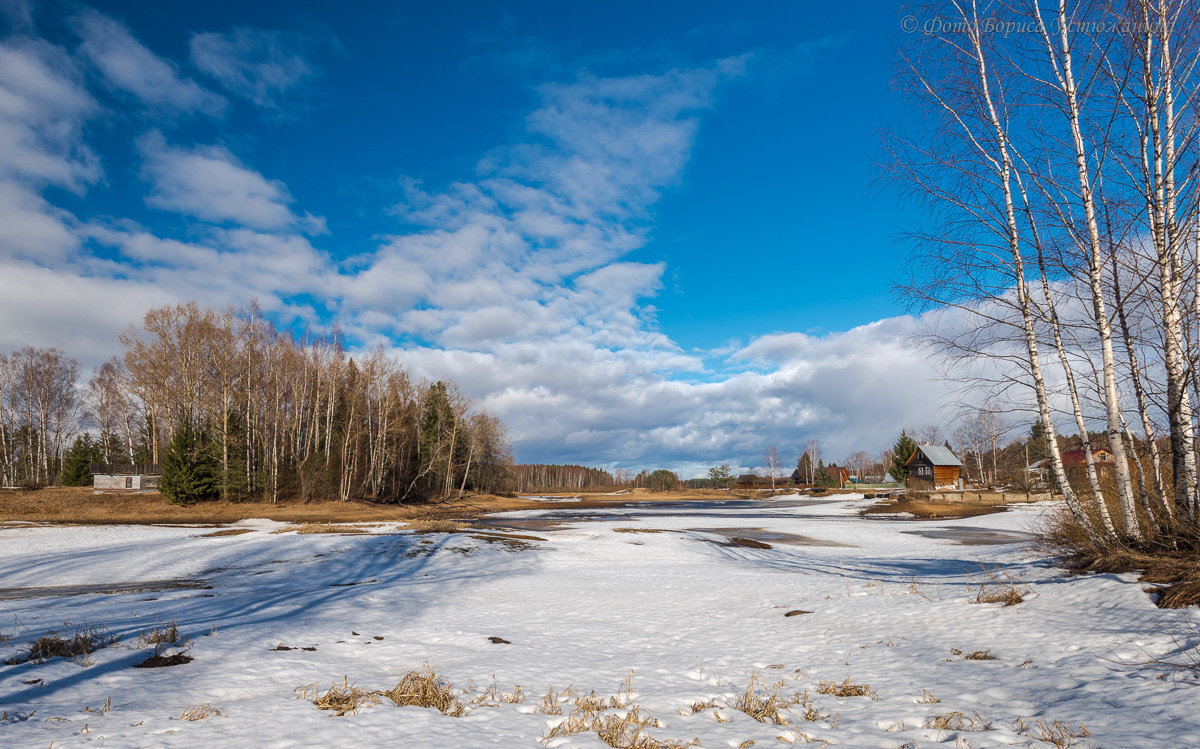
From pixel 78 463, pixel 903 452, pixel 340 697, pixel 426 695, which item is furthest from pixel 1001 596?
pixel 903 452

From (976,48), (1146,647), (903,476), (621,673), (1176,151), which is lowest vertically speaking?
(903,476)

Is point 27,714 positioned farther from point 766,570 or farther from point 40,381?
point 40,381

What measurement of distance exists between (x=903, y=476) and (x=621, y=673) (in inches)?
3429

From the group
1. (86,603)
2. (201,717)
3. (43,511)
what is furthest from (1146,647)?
(43,511)

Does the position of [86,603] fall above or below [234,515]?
above

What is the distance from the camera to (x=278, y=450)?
49.4 m

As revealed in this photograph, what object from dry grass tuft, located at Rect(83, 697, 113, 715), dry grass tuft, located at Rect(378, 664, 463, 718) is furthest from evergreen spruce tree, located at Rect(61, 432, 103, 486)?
dry grass tuft, located at Rect(378, 664, 463, 718)

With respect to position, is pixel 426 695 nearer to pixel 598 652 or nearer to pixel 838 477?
pixel 598 652

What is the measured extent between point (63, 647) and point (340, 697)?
3679 mm

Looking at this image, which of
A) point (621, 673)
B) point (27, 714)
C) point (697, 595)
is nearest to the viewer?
point (27, 714)

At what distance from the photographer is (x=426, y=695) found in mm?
5668

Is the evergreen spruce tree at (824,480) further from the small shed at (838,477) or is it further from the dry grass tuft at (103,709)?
the dry grass tuft at (103,709)

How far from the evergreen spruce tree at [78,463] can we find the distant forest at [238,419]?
19cm

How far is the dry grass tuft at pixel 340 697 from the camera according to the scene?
207 inches
